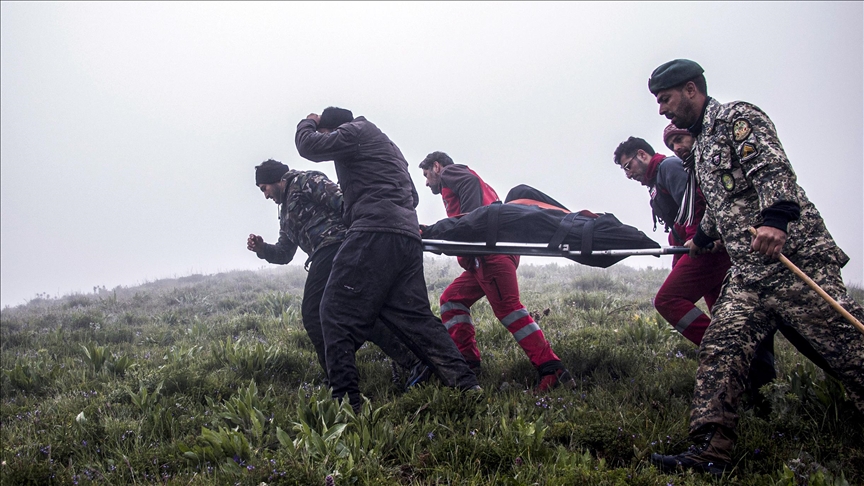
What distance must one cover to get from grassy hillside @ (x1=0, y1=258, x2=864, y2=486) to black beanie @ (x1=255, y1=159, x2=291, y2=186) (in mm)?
1801

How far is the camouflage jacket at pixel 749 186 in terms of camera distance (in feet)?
10.7

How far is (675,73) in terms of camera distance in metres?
3.72

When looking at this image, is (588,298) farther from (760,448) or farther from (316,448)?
(316,448)

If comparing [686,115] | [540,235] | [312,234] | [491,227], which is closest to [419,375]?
[491,227]

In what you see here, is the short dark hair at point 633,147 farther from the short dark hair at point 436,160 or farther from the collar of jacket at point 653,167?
the short dark hair at point 436,160

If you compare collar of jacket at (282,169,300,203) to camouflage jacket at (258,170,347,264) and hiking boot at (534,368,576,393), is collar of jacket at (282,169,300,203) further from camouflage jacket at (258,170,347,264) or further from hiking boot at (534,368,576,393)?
hiking boot at (534,368,576,393)

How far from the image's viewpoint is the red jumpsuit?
5073 millimetres

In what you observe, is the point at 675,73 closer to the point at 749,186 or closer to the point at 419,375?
the point at 749,186

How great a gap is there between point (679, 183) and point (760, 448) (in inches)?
88.0

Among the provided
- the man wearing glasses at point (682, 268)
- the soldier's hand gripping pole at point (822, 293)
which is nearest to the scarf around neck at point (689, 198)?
the man wearing glasses at point (682, 268)

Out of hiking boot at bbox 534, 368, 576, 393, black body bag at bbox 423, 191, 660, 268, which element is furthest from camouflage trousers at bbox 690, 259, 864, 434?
hiking boot at bbox 534, 368, 576, 393

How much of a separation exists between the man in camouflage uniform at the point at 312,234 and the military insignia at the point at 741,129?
307 cm

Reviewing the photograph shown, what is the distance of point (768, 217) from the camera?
10.5ft

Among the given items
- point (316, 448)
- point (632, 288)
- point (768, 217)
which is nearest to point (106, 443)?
point (316, 448)
